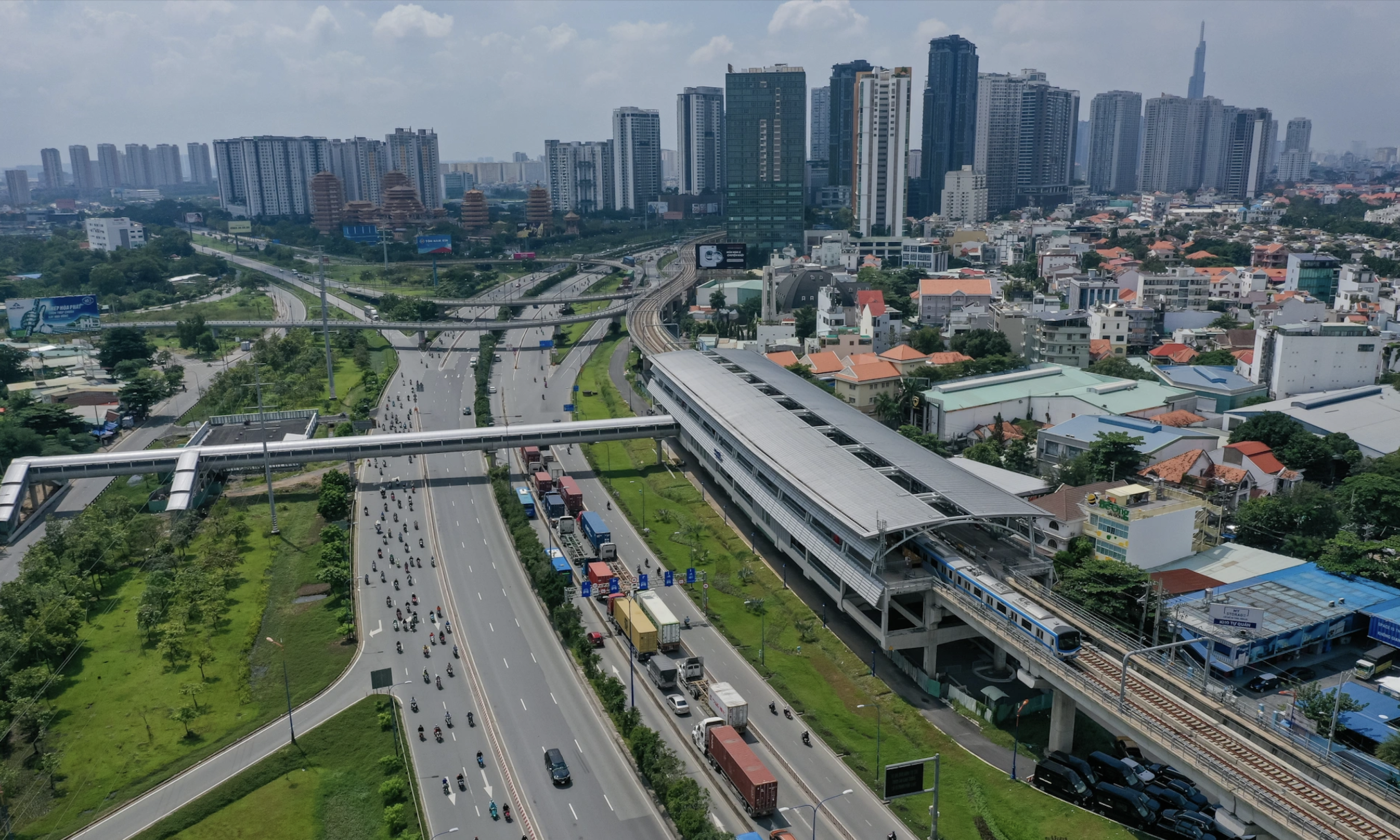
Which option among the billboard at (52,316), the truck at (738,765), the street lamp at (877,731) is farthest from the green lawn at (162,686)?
the billboard at (52,316)

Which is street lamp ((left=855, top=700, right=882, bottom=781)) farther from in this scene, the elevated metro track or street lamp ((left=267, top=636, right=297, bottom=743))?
the elevated metro track

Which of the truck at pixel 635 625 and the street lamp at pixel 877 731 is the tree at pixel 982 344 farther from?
the street lamp at pixel 877 731

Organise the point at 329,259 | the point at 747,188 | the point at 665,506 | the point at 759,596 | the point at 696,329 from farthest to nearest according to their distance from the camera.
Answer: the point at 329,259 < the point at 747,188 < the point at 696,329 < the point at 665,506 < the point at 759,596

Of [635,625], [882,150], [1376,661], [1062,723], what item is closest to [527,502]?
[635,625]

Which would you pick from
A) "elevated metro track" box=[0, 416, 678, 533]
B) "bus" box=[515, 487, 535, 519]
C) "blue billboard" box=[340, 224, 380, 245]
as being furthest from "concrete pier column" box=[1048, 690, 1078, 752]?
"blue billboard" box=[340, 224, 380, 245]

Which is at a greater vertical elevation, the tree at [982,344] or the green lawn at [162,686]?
the tree at [982,344]

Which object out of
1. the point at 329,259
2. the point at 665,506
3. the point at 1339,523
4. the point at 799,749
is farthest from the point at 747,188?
the point at 799,749

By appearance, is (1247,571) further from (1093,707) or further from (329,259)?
(329,259)
